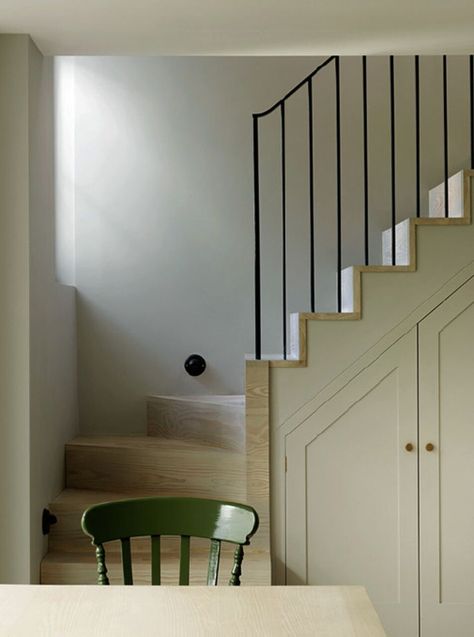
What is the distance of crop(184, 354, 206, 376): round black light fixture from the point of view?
5.29 meters

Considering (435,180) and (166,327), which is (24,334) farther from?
(435,180)

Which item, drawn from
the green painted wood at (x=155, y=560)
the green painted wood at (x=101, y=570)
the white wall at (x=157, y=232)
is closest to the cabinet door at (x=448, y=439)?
the white wall at (x=157, y=232)

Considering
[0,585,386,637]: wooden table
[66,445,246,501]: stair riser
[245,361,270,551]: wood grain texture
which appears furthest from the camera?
[66,445,246,501]: stair riser

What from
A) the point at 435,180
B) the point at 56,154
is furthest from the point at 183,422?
the point at 435,180

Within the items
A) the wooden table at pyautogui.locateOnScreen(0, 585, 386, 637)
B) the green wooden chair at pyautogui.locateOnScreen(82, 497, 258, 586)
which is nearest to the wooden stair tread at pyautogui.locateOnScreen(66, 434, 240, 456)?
the green wooden chair at pyautogui.locateOnScreen(82, 497, 258, 586)

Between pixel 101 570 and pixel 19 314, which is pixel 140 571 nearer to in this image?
pixel 19 314

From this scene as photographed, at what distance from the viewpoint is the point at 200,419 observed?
4.82 metres

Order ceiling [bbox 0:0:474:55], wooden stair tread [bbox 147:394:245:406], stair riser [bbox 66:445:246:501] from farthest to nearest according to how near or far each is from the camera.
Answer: wooden stair tread [bbox 147:394:245:406] → stair riser [bbox 66:445:246:501] → ceiling [bbox 0:0:474:55]

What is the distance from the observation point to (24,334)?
12.5 feet

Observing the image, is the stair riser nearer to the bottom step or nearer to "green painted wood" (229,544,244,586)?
the bottom step

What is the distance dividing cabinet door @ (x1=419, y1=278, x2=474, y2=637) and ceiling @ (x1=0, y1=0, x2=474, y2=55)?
116cm

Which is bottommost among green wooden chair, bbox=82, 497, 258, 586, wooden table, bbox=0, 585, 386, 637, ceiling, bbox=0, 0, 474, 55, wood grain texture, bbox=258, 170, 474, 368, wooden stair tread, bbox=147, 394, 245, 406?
wooden table, bbox=0, 585, 386, 637

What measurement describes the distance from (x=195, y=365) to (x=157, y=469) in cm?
88

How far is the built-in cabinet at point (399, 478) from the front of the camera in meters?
4.19
